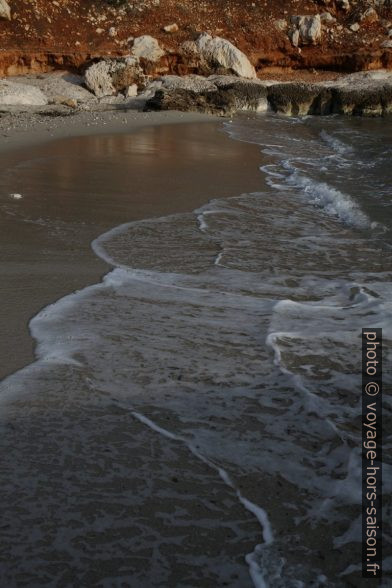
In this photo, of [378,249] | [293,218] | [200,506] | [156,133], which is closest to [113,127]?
[156,133]

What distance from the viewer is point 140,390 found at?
3264 mm

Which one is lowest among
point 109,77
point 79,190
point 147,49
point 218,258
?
point 218,258

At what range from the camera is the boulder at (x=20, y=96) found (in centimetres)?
2074

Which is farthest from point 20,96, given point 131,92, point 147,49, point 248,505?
point 248,505

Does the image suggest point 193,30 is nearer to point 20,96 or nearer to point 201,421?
point 20,96

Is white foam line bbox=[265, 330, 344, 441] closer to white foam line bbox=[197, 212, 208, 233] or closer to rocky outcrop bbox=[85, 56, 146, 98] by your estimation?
white foam line bbox=[197, 212, 208, 233]

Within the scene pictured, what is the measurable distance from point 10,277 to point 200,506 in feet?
9.57

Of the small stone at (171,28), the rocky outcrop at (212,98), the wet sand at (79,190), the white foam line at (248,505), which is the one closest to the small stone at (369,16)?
the small stone at (171,28)

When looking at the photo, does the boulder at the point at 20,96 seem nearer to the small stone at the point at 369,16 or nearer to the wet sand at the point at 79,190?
the wet sand at the point at 79,190

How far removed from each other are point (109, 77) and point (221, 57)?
5.81 m

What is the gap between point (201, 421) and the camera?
119 inches

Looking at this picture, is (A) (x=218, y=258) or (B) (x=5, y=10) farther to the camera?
(B) (x=5, y=10)

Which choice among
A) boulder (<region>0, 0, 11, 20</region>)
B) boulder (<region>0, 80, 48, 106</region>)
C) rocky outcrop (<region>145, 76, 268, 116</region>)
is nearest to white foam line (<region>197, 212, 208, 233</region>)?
boulder (<region>0, 80, 48, 106</region>)

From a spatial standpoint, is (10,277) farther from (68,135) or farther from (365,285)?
(68,135)
